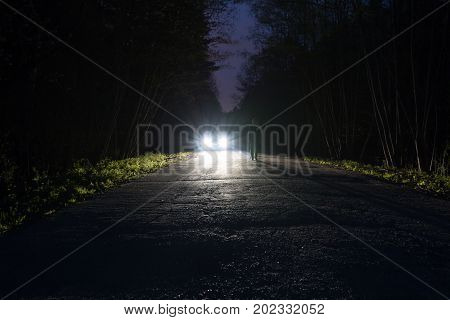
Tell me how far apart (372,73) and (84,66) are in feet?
42.9

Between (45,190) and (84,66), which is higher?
(84,66)

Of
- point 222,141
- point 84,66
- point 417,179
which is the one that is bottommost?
point 417,179

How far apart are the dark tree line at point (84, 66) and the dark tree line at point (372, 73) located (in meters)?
4.76

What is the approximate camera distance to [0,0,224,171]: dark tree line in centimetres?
917

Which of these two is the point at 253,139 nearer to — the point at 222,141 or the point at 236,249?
the point at 236,249

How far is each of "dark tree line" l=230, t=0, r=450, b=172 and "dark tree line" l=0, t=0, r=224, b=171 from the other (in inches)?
188

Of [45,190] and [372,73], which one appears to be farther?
[372,73]

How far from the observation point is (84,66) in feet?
49.4

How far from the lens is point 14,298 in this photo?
3.27 m

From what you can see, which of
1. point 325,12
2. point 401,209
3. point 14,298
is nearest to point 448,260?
point 401,209

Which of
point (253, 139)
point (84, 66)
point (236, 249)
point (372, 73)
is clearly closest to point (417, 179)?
point (236, 249)

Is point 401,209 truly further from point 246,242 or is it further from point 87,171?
point 87,171

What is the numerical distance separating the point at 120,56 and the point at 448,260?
604 inches

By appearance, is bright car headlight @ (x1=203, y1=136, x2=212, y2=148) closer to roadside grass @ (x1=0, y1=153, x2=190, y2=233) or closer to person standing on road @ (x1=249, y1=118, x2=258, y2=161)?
person standing on road @ (x1=249, y1=118, x2=258, y2=161)
